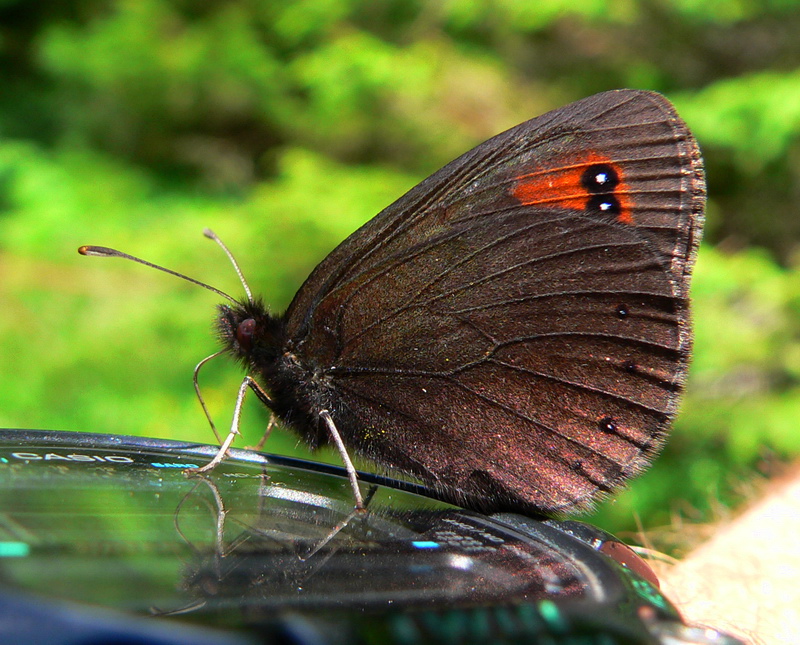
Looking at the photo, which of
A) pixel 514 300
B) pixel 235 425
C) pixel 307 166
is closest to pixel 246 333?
pixel 235 425

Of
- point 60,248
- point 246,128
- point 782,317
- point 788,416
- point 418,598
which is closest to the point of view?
point 418,598

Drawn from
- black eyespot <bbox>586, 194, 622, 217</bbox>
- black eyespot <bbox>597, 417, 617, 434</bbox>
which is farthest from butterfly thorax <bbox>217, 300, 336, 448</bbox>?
black eyespot <bbox>586, 194, 622, 217</bbox>

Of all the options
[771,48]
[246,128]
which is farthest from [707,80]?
[246,128]

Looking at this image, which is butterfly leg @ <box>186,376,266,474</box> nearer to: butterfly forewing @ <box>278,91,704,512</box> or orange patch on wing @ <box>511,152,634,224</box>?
butterfly forewing @ <box>278,91,704,512</box>

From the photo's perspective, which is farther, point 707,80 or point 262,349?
point 707,80

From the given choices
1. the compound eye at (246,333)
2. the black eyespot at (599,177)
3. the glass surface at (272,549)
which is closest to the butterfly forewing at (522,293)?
the black eyespot at (599,177)

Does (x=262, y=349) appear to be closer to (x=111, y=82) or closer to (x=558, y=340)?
(x=558, y=340)

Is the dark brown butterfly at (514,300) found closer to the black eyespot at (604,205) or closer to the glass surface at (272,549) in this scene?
the black eyespot at (604,205)
